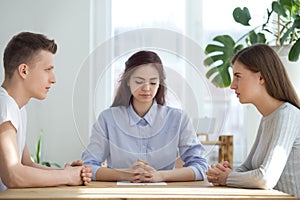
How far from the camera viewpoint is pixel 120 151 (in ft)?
5.84

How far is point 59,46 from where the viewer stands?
170 inches

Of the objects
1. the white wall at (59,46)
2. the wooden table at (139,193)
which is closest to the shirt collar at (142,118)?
the wooden table at (139,193)

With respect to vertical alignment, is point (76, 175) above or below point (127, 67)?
below

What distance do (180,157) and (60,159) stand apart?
258 centimetres

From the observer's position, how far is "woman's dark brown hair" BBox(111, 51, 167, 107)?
176 centimetres

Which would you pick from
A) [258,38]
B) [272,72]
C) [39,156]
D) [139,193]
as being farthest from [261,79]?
[39,156]

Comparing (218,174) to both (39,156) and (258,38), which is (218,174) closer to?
(258,38)

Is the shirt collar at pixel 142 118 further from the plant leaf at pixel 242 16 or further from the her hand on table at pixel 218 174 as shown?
the plant leaf at pixel 242 16

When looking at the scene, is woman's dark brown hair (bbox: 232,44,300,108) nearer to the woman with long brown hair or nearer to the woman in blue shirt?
the woman with long brown hair

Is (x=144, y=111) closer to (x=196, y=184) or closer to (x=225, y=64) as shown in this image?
(x=196, y=184)

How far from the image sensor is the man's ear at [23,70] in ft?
5.74

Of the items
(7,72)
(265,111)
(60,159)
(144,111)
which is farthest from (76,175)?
(60,159)

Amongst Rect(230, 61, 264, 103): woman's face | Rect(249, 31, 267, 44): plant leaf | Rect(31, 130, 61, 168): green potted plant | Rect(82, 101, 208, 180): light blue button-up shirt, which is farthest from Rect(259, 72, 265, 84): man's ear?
Rect(31, 130, 61, 168): green potted plant

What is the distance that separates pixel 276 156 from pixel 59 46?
295 cm
